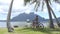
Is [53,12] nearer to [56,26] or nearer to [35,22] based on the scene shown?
[56,26]

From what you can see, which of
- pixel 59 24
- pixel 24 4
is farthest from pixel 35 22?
pixel 59 24

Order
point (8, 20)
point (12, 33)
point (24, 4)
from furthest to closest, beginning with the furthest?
point (24, 4) → point (8, 20) → point (12, 33)

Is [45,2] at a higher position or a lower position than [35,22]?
higher

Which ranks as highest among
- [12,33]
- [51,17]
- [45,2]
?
[45,2]

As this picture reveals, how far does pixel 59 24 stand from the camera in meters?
24.5

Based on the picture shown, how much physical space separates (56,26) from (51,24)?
25.7 inches


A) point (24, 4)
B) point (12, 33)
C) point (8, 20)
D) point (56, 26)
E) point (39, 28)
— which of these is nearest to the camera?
point (12, 33)

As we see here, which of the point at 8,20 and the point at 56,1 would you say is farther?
the point at 56,1

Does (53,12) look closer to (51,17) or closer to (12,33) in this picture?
(51,17)

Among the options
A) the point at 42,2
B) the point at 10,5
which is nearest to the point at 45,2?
the point at 42,2

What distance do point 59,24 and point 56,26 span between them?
540 mm

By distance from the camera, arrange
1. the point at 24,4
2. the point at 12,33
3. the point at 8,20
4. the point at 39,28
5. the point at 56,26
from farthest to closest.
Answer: the point at 56,26, the point at 24,4, the point at 39,28, the point at 8,20, the point at 12,33

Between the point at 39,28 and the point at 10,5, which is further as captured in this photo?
the point at 39,28

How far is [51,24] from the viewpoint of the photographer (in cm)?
2397
